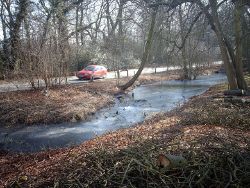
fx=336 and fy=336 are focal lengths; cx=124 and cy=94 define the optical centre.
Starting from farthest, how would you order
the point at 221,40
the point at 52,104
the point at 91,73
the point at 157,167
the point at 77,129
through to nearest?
the point at 91,73
the point at 52,104
the point at 221,40
the point at 77,129
the point at 157,167

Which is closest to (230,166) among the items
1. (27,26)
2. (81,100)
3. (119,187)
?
(119,187)

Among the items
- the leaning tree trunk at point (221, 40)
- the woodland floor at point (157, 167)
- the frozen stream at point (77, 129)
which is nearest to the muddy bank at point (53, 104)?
the frozen stream at point (77, 129)

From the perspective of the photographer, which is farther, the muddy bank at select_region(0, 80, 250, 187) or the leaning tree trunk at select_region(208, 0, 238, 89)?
the leaning tree trunk at select_region(208, 0, 238, 89)

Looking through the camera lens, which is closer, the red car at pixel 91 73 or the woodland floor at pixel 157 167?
the woodland floor at pixel 157 167

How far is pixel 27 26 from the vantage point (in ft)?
72.5

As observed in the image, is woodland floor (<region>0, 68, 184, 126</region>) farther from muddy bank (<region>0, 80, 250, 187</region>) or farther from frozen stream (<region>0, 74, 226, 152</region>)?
muddy bank (<region>0, 80, 250, 187</region>)

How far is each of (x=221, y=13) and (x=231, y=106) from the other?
26.2ft

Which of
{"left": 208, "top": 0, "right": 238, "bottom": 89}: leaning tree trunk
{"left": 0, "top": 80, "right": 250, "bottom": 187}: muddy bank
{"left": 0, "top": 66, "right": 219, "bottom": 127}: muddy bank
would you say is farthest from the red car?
{"left": 0, "top": 80, "right": 250, "bottom": 187}: muddy bank

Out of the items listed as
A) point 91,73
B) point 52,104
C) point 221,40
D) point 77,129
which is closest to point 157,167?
point 77,129

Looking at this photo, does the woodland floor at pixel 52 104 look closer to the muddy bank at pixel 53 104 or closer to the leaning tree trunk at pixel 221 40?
the muddy bank at pixel 53 104

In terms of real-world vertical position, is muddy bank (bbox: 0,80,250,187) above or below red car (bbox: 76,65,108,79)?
below

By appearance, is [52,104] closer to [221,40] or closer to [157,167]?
[221,40]

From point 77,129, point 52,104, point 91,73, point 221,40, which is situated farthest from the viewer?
point 91,73

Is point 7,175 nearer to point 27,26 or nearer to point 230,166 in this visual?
point 230,166
